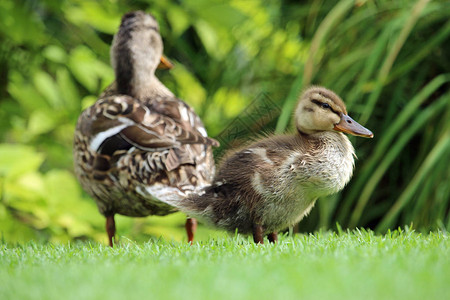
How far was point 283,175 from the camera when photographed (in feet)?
13.2

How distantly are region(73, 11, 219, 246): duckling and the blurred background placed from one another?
326 mm

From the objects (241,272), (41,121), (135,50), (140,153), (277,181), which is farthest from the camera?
(41,121)

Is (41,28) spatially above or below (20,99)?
above

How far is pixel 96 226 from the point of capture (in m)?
6.46

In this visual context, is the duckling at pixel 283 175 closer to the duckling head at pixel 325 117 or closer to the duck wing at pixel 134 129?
the duckling head at pixel 325 117

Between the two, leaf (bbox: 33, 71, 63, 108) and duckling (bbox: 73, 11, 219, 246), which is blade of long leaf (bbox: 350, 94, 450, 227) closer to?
duckling (bbox: 73, 11, 219, 246)

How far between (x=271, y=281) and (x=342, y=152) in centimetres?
155

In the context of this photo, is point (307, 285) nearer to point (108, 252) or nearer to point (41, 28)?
point (108, 252)

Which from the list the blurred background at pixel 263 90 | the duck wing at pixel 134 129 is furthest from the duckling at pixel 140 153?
the blurred background at pixel 263 90

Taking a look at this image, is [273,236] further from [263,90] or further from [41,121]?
[41,121]

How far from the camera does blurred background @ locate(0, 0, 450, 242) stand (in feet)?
18.6

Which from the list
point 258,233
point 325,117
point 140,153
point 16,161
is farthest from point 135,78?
point 258,233

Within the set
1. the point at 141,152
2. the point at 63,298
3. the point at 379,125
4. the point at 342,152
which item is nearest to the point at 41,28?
the point at 141,152

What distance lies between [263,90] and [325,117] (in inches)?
90.7
